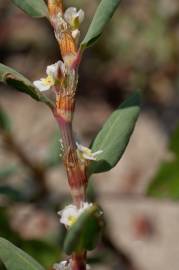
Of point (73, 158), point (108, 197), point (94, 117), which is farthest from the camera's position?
point (94, 117)

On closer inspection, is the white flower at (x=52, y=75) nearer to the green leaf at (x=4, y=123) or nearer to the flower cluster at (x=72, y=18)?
the flower cluster at (x=72, y=18)

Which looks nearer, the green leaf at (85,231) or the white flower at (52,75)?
the green leaf at (85,231)

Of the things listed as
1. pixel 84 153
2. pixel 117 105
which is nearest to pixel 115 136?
pixel 84 153

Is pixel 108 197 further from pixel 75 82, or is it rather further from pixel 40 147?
pixel 75 82

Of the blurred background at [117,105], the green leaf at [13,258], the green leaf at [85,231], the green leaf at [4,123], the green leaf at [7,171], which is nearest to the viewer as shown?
the green leaf at [85,231]

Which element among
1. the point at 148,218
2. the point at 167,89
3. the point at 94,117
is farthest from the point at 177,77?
the point at 148,218

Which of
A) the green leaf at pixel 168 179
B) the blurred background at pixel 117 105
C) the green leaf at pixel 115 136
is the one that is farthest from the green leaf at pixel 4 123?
the green leaf at pixel 115 136
